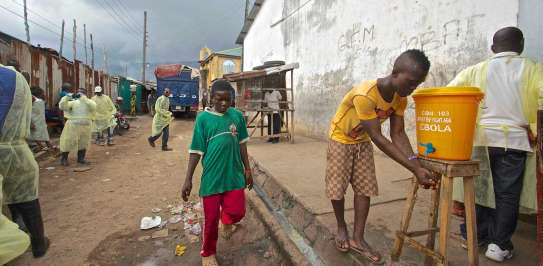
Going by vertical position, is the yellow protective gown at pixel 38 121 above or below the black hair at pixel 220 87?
below

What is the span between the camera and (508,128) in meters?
2.14

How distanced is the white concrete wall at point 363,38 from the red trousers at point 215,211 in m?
3.27

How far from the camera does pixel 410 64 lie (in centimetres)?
176

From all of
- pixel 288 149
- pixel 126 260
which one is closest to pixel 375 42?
pixel 288 149

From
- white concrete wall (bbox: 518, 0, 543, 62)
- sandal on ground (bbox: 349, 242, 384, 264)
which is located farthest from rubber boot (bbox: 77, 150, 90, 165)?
white concrete wall (bbox: 518, 0, 543, 62)

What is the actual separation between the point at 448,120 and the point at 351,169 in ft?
2.61

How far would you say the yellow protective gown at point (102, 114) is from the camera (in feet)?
29.4

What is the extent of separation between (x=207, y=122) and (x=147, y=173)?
4.09 m

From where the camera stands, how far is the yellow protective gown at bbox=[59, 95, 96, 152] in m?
6.51

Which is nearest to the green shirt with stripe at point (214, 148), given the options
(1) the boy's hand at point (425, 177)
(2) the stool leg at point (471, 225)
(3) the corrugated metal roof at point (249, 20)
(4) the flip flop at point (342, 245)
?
(4) the flip flop at point (342, 245)

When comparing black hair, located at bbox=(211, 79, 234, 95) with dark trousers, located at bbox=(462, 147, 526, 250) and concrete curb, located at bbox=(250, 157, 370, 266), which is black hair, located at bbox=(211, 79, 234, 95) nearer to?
concrete curb, located at bbox=(250, 157, 370, 266)

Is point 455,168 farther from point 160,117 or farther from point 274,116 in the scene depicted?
point 160,117

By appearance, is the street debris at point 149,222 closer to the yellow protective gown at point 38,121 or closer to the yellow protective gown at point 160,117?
the yellow protective gown at point 38,121

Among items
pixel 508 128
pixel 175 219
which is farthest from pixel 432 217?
pixel 175 219
